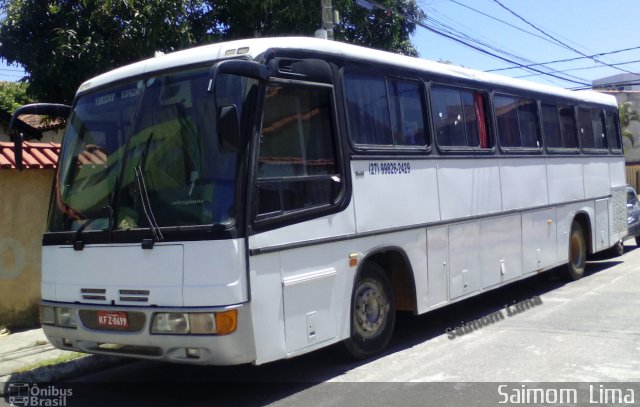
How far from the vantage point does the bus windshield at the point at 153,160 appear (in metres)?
5.87

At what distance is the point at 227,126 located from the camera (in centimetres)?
559

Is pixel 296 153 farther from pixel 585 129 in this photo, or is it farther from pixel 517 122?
pixel 585 129

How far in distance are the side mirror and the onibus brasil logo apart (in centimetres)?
300

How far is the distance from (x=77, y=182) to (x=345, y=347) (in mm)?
3114

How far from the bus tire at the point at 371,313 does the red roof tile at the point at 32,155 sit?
492 centimetres

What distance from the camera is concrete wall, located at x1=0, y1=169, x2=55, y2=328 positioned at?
380 inches

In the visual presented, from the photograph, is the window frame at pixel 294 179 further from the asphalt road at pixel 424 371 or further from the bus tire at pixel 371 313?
the asphalt road at pixel 424 371

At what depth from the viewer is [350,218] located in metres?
7.02

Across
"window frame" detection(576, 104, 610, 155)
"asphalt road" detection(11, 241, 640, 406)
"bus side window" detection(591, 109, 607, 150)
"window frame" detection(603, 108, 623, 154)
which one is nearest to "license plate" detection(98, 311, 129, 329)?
"asphalt road" detection(11, 241, 640, 406)

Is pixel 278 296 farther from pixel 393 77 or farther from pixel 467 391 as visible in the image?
pixel 393 77

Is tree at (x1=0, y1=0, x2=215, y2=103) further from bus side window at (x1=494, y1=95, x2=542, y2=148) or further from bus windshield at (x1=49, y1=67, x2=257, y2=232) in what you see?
bus side window at (x1=494, y1=95, x2=542, y2=148)

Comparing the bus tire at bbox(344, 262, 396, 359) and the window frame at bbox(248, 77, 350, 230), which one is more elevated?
the window frame at bbox(248, 77, 350, 230)

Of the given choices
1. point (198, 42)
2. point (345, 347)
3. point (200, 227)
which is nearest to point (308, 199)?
point (200, 227)

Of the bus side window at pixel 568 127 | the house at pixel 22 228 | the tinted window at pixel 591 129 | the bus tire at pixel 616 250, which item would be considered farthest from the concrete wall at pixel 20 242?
the bus tire at pixel 616 250
